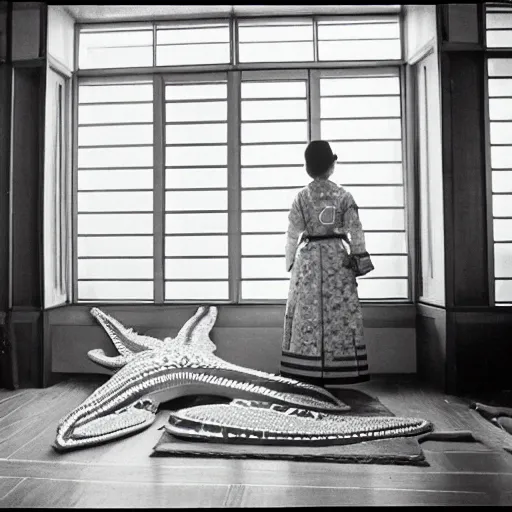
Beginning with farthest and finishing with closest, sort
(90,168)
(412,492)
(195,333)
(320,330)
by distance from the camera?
(90,168), (195,333), (320,330), (412,492)

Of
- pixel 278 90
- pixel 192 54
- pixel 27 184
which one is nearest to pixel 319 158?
pixel 278 90

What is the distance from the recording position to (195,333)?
110 inches

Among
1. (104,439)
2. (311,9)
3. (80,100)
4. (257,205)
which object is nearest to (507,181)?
(257,205)

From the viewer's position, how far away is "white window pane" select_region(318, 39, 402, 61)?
3266 millimetres

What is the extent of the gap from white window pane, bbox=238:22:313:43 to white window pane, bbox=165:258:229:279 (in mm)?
1499

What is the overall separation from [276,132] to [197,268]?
105 cm

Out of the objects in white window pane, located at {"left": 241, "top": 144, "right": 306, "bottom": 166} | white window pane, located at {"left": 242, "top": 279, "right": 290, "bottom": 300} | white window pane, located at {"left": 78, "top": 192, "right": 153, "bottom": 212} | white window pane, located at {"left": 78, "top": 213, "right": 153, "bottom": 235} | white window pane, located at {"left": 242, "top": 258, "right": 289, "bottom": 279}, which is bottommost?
white window pane, located at {"left": 242, "top": 279, "right": 290, "bottom": 300}

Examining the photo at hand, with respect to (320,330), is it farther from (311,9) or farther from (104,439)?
(311,9)

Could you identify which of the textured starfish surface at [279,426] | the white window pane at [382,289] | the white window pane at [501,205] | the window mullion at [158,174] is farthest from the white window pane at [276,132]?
the textured starfish surface at [279,426]

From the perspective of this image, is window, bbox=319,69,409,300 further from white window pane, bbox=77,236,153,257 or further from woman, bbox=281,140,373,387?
white window pane, bbox=77,236,153,257

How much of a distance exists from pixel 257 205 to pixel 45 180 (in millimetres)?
1306

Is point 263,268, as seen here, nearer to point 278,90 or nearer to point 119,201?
point 119,201

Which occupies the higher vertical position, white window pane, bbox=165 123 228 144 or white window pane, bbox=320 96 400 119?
white window pane, bbox=320 96 400 119

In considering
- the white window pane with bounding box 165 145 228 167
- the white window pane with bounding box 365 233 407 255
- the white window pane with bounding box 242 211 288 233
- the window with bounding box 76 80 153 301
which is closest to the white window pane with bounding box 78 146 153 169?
the window with bounding box 76 80 153 301
